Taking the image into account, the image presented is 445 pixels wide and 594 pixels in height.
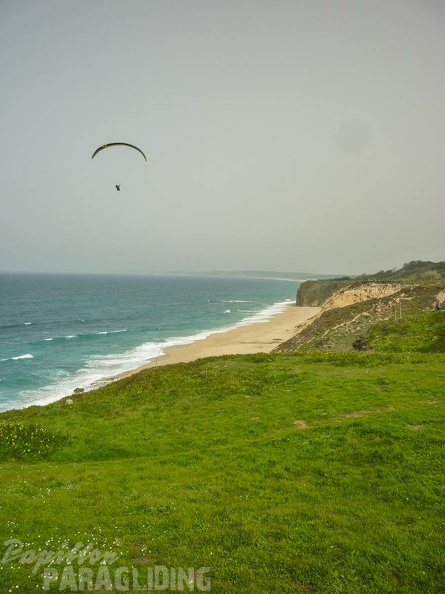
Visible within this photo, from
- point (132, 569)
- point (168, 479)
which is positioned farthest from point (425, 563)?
point (168, 479)

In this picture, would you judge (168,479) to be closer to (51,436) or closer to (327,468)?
(327,468)

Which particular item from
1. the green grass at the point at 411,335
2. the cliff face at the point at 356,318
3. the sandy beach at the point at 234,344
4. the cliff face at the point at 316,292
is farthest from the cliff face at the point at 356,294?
the cliff face at the point at 316,292

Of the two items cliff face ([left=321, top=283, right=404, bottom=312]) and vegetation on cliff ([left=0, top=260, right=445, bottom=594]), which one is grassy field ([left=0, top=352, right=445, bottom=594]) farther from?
cliff face ([left=321, top=283, right=404, bottom=312])

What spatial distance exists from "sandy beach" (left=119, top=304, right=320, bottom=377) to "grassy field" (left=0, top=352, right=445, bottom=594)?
3525 centimetres

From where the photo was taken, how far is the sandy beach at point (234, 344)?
6288 centimetres

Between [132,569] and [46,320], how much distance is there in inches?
4525

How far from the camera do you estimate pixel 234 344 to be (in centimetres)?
7394

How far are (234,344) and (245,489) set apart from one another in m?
61.8

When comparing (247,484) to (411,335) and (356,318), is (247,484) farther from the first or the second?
(356,318)

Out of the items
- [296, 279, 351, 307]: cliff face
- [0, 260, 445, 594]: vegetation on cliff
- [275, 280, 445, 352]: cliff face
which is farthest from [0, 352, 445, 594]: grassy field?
[296, 279, 351, 307]: cliff face

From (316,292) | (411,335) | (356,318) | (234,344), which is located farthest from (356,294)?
(316,292)

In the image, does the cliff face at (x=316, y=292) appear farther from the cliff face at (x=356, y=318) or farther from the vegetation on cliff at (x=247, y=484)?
the vegetation on cliff at (x=247, y=484)

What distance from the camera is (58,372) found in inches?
2233

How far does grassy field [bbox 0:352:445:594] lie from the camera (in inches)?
331
